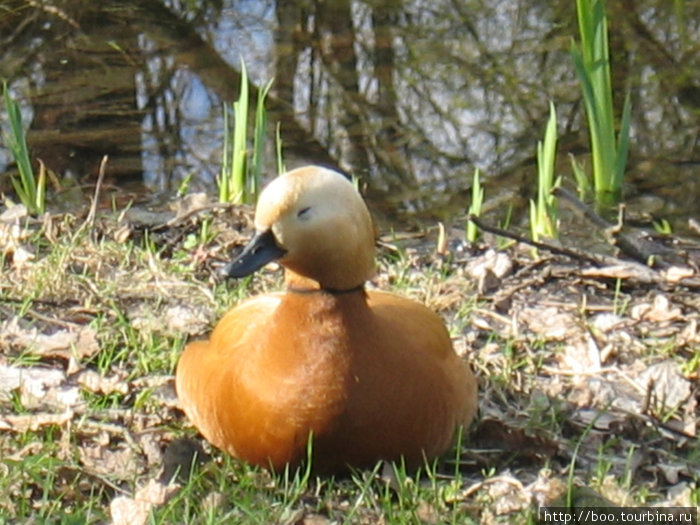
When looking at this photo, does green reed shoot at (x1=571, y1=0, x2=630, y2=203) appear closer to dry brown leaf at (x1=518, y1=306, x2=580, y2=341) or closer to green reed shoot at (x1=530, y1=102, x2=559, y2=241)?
green reed shoot at (x1=530, y1=102, x2=559, y2=241)

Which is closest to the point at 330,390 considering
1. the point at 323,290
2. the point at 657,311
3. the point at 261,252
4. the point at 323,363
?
the point at 323,363

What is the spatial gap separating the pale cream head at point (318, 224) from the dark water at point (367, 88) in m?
2.96

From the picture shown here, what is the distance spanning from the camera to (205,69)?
7492 mm

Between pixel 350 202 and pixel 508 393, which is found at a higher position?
pixel 350 202

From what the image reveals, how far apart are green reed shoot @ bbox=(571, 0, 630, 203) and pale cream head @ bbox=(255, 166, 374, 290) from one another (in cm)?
190

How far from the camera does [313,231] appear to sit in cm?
306

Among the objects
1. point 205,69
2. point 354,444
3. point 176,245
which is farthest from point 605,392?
point 205,69

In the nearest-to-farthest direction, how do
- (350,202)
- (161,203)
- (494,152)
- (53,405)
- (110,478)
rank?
(350,202), (110,478), (53,405), (161,203), (494,152)

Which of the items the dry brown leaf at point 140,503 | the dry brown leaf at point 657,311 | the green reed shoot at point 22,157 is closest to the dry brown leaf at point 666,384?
the dry brown leaf at point 657,311

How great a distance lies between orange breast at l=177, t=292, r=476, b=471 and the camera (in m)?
3.11

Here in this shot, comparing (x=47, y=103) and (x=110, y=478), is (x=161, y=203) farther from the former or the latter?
(x=110, y=478)

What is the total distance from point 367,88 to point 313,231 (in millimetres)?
4388

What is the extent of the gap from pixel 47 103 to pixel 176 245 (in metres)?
2.53

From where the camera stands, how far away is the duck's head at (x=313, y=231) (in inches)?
120
